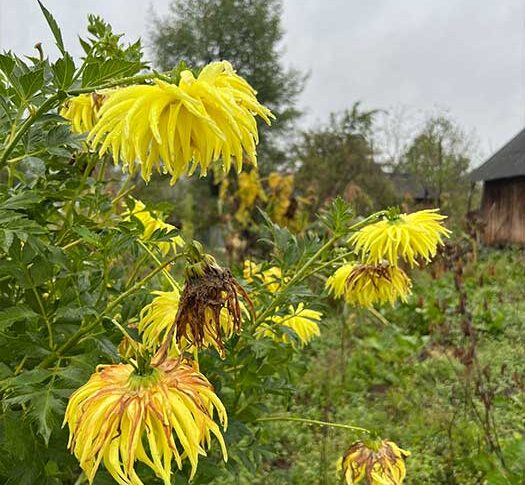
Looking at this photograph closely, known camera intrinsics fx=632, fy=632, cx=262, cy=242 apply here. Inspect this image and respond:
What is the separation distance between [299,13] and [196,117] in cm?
2162

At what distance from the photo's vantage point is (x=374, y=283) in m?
1.50

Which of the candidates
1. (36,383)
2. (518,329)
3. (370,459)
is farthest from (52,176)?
(518,329)

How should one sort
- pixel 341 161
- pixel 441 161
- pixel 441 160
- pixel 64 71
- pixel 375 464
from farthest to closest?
pixel 441 161
pixel 441 160
pixel 341 161
pixel 375 464
pixel 64 71

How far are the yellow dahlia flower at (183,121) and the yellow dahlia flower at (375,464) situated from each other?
915mm

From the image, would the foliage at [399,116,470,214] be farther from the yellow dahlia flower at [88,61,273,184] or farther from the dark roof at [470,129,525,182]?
the yellow dahlia flower at [88,61,273,184]

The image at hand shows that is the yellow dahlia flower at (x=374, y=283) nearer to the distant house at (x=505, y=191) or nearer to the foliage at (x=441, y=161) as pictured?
the foliage at (x=441, y=161)

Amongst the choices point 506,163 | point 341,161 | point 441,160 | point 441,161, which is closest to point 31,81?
point 341,161

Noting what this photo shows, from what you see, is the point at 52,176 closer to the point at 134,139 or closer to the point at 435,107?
the point at 134,139

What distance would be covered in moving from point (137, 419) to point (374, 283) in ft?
2.98

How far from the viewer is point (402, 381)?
4.73 metres

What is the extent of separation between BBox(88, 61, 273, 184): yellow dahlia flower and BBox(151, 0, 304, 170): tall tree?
1996cm

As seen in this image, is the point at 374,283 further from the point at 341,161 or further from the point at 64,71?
the point at 341,161

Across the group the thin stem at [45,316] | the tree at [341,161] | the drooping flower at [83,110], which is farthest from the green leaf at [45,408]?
the tree at [341,161]

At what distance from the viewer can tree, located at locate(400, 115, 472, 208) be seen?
13.9 meters
